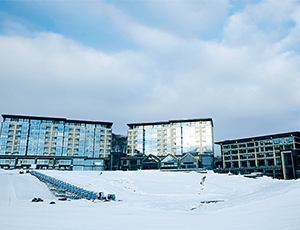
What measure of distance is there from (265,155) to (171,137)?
4138cm

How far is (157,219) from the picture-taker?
18.3m

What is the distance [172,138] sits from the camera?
118 metres

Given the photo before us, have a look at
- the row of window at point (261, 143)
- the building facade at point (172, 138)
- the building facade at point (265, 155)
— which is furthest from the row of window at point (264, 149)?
the building facade at point (172, 138)

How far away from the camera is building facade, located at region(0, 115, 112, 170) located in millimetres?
109625

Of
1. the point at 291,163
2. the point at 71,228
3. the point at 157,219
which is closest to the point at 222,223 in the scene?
the point at 157,219

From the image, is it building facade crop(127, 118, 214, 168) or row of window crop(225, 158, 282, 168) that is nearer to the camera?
row of window crop(225, 158, 282, 168)

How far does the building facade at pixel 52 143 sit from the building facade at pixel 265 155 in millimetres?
55793

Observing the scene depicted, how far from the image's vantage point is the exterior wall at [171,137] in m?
113

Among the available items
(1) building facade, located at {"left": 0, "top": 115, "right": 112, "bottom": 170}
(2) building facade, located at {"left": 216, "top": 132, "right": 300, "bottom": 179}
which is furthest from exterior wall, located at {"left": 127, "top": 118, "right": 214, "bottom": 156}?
(1) building facade, located at {"left": 0, "top": 115, "right": 112, "bottom": 170}

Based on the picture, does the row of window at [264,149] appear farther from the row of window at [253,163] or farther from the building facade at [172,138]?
the building facade at [172,138]

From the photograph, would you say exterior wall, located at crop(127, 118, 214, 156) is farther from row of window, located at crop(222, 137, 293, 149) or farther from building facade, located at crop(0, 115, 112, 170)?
building facade, located at crop(0, 115, 112, 170)

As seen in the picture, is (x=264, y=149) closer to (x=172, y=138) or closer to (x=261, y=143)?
(x=261, y=143)

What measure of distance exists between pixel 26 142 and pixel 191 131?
241 ft

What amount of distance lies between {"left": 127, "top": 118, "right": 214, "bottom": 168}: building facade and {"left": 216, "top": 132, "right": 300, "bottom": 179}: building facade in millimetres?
10598
